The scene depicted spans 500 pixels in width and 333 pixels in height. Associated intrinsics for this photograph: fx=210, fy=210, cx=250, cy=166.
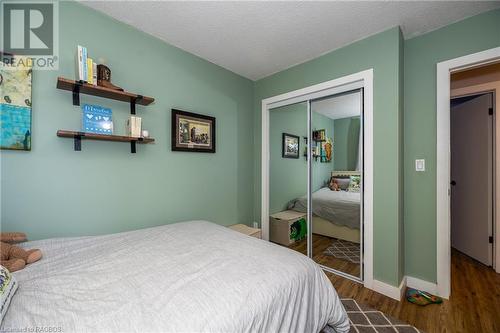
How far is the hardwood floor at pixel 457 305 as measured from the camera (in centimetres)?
161

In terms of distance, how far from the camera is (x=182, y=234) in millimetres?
1697

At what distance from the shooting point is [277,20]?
1887 mm

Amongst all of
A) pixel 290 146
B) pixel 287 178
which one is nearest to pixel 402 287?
pixel 287 178

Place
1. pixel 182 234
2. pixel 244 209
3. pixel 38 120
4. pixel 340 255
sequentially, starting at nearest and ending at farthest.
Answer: pixel 38 120 → pixel 182 234 → pixel 340 255 → pixel 244 209

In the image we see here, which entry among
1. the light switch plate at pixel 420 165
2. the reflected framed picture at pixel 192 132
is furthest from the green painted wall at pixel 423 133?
the reflected framed picture at pixel 192 132

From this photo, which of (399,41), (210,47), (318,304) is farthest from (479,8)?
(318,304)

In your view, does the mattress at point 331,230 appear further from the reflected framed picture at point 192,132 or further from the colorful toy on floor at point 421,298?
the reflected framed picture at point 192,132

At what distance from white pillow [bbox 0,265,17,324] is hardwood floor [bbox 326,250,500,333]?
229cm

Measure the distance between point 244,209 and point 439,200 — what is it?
217cm

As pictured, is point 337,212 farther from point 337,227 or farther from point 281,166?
point 281,166

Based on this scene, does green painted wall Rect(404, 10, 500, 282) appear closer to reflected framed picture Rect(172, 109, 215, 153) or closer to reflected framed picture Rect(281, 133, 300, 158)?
reflected framed picture Rect(281, 133, 300, 158)

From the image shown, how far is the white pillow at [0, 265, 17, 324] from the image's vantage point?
0.76 m

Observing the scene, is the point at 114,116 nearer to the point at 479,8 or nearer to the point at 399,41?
the point at 399,41

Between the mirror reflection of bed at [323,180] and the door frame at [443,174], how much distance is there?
642 mm
